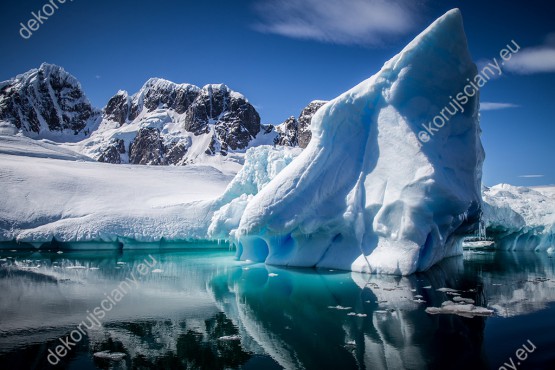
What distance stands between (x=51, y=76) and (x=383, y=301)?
98.8m

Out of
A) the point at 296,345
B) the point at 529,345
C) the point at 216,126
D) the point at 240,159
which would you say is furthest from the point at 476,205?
the point at 216,126

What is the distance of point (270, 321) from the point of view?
6746 millimetres

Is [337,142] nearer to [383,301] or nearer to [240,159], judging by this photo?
[383,301]

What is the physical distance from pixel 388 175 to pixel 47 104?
9096cm

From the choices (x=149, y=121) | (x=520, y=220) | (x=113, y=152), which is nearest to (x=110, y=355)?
(x=520, y=220)

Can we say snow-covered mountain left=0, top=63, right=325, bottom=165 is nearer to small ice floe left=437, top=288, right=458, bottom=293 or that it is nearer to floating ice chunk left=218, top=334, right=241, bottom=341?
small ice floe left=437, top=288, right=458, bottom=293

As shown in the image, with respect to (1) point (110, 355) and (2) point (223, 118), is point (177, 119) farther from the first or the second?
(1) point (110, 355)

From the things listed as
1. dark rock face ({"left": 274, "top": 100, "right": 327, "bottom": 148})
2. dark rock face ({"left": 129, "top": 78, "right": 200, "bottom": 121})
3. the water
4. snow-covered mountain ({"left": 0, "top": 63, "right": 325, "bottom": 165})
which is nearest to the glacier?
the water

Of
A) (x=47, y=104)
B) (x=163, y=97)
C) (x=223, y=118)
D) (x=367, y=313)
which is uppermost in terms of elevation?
(x=163, y=97)

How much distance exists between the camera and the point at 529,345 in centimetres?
539

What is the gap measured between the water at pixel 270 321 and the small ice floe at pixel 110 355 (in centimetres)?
2

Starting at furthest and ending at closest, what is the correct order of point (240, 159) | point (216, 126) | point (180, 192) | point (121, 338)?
point (216, 126) → point (240, 159) → point (180, 192) → point (121, 338)

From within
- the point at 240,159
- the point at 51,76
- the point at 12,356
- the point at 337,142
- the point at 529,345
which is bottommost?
the point at 12,356

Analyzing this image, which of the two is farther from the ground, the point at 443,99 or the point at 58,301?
the point at 443,99
